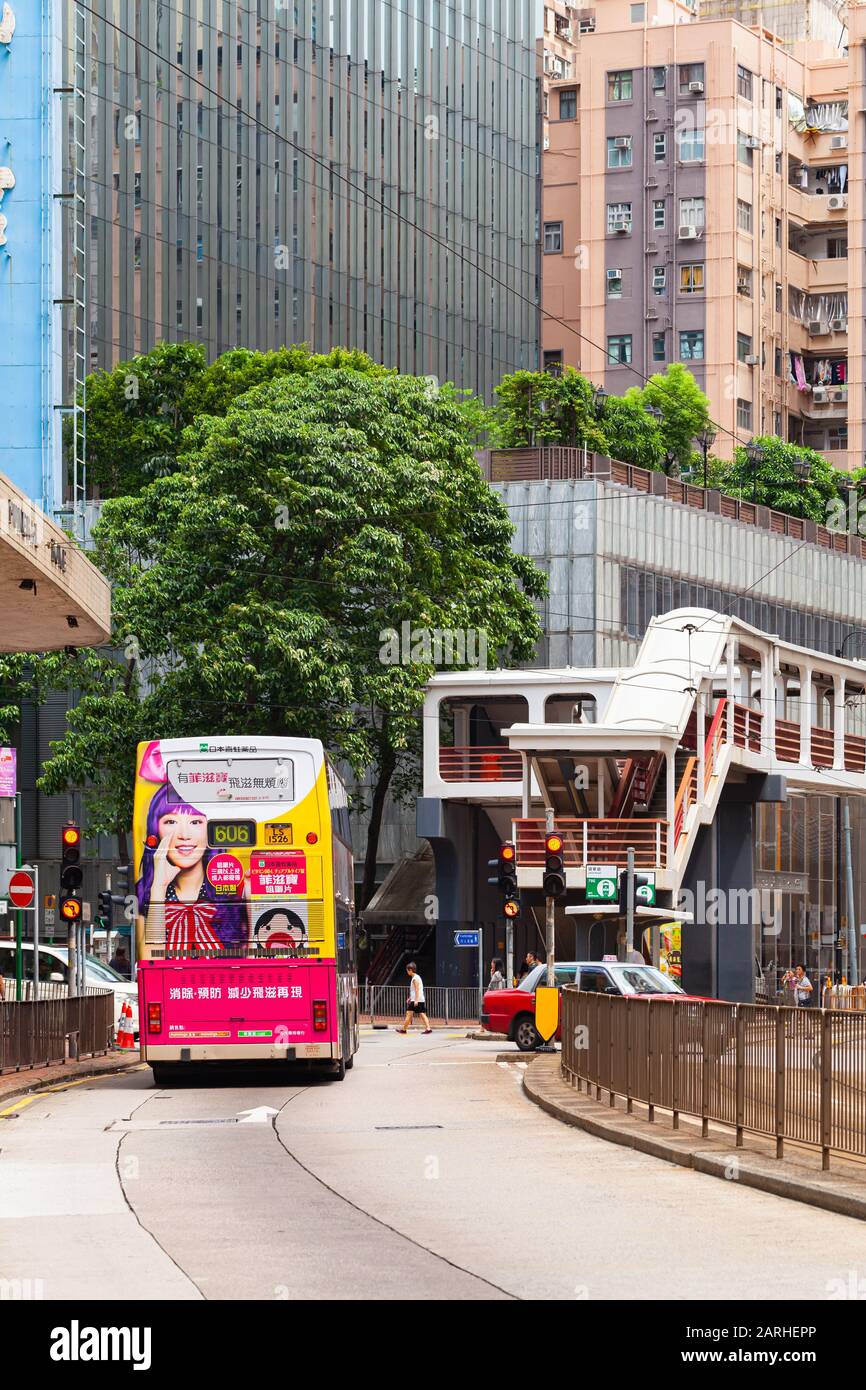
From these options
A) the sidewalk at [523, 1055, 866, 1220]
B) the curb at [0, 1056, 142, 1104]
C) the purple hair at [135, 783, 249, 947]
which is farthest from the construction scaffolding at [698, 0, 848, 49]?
the sidewalk at [523, 1055, 866, 1220]

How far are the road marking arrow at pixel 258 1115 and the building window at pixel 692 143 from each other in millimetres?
94994

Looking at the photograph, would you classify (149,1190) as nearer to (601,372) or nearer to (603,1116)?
(603,1116)

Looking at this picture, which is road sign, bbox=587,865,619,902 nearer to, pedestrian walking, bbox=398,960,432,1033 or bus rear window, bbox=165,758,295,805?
pedestrian walking, bbox=398,960,432,1033

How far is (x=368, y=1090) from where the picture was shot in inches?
1107

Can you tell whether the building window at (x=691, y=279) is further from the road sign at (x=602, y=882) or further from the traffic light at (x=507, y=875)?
the traffic light at (x=507, y=875)

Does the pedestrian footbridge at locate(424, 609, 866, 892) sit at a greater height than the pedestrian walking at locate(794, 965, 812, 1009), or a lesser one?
greater

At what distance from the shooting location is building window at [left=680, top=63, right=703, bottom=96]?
373 feet

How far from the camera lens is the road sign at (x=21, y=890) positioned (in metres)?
34.2

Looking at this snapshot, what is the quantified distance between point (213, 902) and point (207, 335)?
6546 cm

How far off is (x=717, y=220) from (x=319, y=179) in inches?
990

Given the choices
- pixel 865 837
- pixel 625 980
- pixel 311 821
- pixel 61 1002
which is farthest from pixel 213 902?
pixel 865 837

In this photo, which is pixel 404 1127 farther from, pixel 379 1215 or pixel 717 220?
pixel 717 220

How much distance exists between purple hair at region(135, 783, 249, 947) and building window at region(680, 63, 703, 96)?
301 feet

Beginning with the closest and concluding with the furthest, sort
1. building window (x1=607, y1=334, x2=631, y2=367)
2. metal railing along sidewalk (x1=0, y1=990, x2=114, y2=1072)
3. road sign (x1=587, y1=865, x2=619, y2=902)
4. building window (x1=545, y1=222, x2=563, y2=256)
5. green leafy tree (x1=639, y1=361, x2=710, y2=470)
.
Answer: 1. metal railing along sidewalk (x1=0, y1=990, x2=114, y2=1072)
2. road sign (x1=587, y1=865, x2=619, y2=902)
3. green leafy tree (x1=639, y1=361, x2=710, y2=470)
4. building window (x1=607, y1=334, x2=631, y2=367)
5. building window (x1=545, y1=222, x2=563, y2=256)
